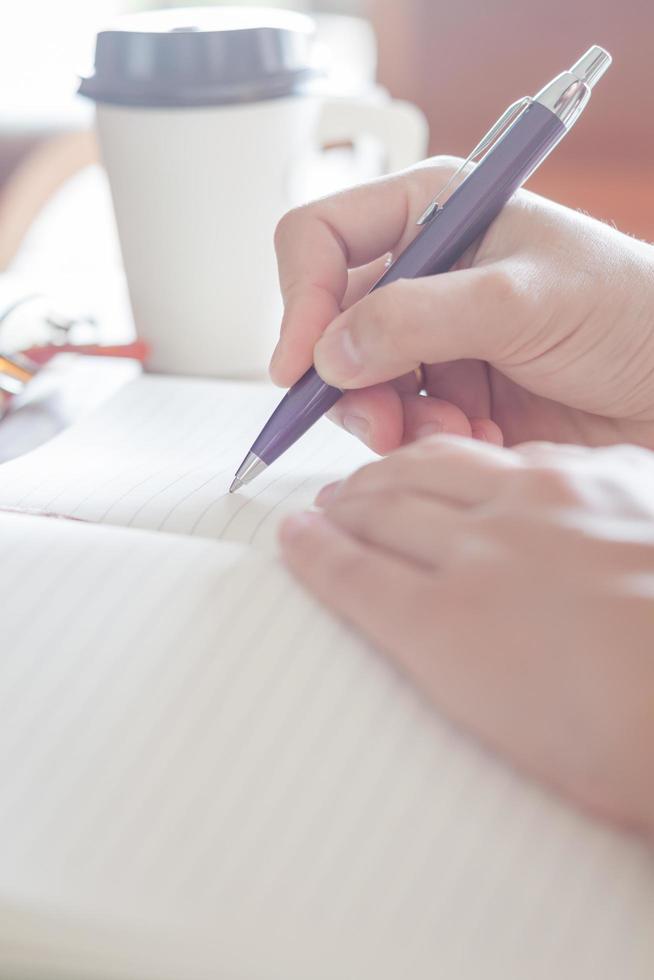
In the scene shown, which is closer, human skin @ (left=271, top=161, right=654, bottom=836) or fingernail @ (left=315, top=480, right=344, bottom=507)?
human skin @ (left=271, top=161, right=654, bottom=836)

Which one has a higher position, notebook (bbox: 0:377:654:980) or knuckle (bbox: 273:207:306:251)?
knuckle (bbox: 273:207:306:251)

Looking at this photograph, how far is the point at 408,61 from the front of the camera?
1.34 meters

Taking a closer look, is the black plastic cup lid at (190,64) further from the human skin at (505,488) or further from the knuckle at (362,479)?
the knuckle at (362,479)

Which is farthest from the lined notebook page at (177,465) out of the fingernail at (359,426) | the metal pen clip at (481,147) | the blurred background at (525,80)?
the blurred background at (525,80)

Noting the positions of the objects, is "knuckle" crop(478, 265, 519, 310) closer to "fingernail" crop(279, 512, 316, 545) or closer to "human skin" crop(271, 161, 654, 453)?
"human skin" crop(271, 161, 654, 453)

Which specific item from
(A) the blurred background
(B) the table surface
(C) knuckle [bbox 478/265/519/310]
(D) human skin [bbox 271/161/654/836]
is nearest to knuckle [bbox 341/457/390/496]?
(D) human skin [bbox 271/161/654/836]

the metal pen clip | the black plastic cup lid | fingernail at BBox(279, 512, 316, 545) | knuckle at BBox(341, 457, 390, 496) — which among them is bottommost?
fingernail at BBox(279, 512, 316, 545)

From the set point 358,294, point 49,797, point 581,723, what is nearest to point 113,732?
point 49,797

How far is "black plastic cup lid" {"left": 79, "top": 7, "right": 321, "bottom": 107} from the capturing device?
60 centimetres

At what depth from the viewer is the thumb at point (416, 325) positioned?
418 mm

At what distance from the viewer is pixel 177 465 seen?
1.61ft

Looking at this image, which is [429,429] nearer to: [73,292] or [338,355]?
[338,355]

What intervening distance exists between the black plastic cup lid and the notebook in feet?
1.16

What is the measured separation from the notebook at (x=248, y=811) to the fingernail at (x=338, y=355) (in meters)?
0.11
